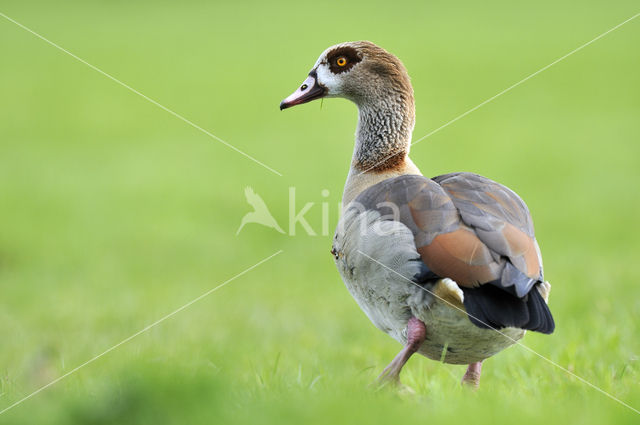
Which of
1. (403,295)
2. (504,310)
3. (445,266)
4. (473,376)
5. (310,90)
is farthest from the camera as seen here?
(310,90)

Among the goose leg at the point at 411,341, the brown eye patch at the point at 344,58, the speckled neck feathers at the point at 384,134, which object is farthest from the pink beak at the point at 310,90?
the goose leg at the point at 411,341

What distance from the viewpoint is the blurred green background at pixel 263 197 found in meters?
3.56

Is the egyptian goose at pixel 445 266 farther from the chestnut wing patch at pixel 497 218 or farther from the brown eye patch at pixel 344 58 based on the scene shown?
the brown eye patch at pixel 344 58

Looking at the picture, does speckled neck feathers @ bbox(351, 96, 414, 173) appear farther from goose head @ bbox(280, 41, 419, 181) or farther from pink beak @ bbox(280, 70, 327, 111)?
pink beak @ bbox(280, 70, 327, 111)

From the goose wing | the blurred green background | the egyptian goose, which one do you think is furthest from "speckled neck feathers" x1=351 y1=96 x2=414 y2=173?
the blurred green background

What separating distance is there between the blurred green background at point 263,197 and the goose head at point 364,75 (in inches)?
70.9

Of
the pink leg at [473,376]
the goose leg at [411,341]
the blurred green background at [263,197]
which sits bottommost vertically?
the blurred green background at [263,197]

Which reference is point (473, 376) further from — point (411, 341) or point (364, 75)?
point (364, 75)

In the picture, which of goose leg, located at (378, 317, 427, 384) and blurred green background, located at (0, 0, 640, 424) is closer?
blurred green background, located at (0, 0, 640, 424)

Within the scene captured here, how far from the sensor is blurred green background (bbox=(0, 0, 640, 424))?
3557 mm

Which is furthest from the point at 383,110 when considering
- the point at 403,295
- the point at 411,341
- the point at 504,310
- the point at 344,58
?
the point at 504,310

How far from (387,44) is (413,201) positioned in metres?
19.1

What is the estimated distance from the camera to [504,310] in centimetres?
349

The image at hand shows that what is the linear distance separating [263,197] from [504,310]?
1054cm
